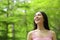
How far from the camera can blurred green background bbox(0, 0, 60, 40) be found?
12.6 meters

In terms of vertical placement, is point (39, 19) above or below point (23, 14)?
above

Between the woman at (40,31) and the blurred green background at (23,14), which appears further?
the blurred green background at (23,14)

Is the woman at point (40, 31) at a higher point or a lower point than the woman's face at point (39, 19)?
lower

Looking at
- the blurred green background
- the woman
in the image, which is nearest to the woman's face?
the woman

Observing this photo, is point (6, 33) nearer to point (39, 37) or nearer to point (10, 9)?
point (10, 9)

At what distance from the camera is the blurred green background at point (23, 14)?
1262 centimetres

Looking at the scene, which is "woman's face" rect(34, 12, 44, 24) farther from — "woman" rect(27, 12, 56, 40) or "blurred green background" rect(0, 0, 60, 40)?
"blurred green background" rect(0, 0, 60, 40)

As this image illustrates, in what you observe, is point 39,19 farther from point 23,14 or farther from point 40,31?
point 23,14

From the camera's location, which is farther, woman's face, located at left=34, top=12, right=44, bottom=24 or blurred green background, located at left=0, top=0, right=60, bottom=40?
blurred green background, located at left=0, top=0, right=60, bottom=40

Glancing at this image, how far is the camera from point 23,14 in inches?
565

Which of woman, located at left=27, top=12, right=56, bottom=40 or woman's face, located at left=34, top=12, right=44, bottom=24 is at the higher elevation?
woman's face, located at left=34, top=12, right=44, bottom=24

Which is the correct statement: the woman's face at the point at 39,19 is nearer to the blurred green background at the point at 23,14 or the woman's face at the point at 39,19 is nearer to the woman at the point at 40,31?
the woman at the point at 40,31

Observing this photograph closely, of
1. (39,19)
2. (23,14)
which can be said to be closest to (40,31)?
(39,19)

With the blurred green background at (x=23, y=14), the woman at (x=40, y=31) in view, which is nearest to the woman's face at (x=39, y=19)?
the woman at (x=40, y=31)
